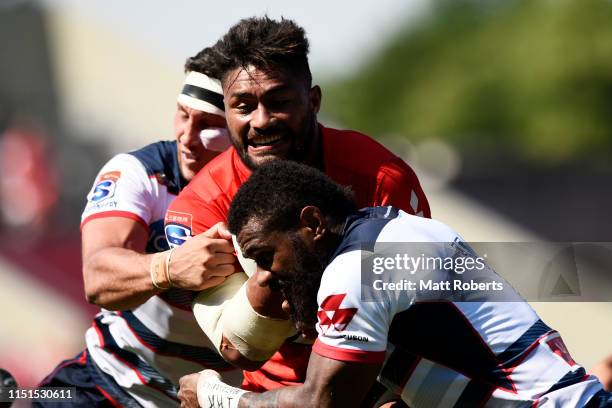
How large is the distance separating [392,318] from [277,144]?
118 cm

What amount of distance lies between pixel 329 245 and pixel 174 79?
20.8 metres

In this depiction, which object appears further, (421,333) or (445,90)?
(445,90)

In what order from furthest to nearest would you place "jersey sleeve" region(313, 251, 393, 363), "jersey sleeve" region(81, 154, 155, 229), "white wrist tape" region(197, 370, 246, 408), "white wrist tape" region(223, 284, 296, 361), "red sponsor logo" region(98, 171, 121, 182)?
1. "red sponsor logo" region(98, 171, 121, 182)
2. "jersey sleeve" region(81, 154, 155, 229)
3. "white wrist tape" region(223, 284, 296, 361)
4. "white wrist tape" region(197, 370, 246, 408)
5. "jersey sleeve" region(313, 251, 393, 363)

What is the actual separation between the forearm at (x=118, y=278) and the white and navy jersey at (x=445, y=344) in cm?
136

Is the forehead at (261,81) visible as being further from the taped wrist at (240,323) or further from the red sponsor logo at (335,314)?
the red sponsor logo at (335,314)

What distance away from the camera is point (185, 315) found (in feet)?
19.1

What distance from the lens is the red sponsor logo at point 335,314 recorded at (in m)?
3.84

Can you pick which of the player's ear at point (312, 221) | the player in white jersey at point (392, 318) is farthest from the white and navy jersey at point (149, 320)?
the player's ear at point (312, 221)

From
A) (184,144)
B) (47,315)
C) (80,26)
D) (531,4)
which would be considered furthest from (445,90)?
(184,144)

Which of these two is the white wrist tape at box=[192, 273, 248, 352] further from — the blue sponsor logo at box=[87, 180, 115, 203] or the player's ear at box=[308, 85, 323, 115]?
the blue sponsor logo at box=[87, 180, 115, 203]

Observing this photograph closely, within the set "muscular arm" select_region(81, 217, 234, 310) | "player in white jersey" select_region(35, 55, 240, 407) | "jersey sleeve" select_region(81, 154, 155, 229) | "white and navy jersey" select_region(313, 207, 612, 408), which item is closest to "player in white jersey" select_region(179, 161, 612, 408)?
"white and navy jersey" select_region(313, 207, 612, 408)

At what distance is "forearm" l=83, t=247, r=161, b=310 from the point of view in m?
5.10

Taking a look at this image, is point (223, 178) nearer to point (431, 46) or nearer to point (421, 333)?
point (421, 333)

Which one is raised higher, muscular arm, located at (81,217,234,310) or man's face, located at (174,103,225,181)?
man's face, located at (174,103,225,181)
